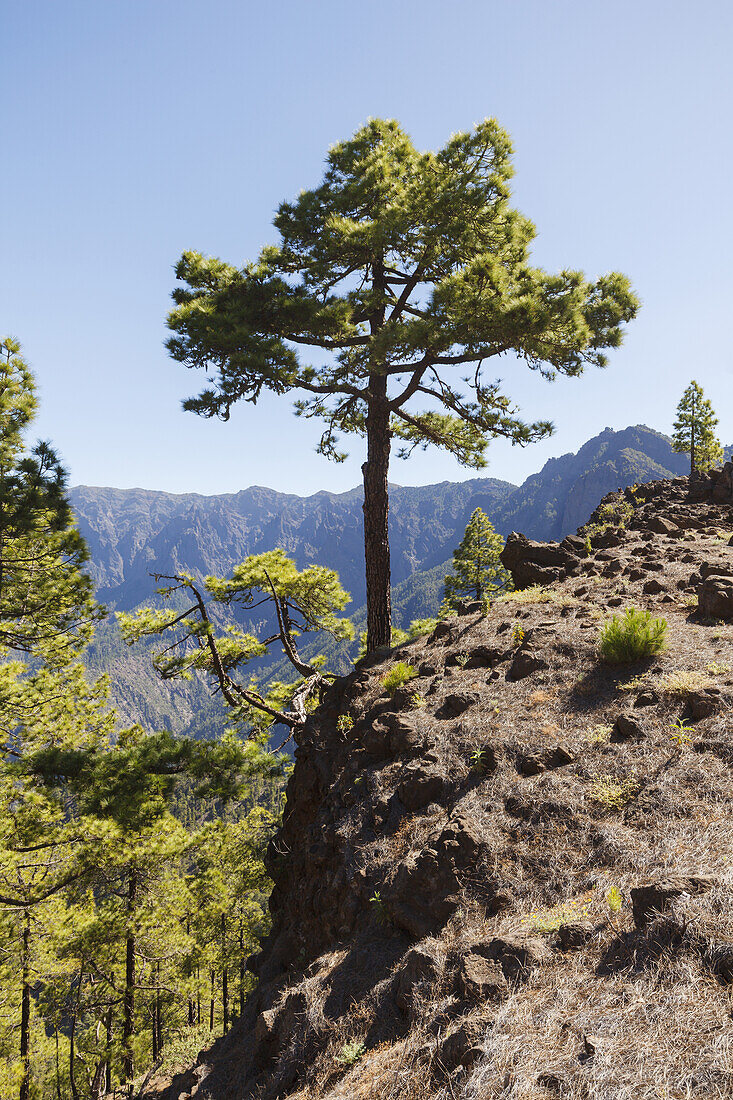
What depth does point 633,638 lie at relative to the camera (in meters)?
5.89

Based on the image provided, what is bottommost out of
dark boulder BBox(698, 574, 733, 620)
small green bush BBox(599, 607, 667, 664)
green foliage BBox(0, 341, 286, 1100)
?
green foliage BBox(0, 341, 286, 1100)

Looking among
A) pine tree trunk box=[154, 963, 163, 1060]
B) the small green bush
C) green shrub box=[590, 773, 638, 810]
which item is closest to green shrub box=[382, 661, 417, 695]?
the small green bush

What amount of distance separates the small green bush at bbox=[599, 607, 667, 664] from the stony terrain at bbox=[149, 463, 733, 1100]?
19 cm

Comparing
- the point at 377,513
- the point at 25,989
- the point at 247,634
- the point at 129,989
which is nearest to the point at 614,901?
the point at 377,513

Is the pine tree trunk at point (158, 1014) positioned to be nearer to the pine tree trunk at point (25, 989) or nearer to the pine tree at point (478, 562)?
the pine tree trunk at point (25, 989)

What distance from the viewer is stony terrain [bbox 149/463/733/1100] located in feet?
8.06

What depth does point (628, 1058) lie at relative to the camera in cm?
216

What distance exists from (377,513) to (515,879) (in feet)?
25.5

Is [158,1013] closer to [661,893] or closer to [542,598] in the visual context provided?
[542,598]

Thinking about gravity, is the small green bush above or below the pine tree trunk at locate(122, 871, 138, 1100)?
above

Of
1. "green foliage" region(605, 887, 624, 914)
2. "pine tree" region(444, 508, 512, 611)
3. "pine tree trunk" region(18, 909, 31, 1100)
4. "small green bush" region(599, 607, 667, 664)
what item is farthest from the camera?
"pine tree" region(444, 508, 512, 611)

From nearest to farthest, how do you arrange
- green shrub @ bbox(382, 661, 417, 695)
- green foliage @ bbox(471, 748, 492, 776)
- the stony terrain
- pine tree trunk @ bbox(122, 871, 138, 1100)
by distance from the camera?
1. the stony terrain
2. green foliage @ bbox(471, 748, 492, 776)
3. green shrub @ bbox(382, 661, 417, 695)
4. pine tree trunk @ bbox(122, 871, 138, 1100)

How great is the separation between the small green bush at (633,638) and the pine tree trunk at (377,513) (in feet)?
17.2

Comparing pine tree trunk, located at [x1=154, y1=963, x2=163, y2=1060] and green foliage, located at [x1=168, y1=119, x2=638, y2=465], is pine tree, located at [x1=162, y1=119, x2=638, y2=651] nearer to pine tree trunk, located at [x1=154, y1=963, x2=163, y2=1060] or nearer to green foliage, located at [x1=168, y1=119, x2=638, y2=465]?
green foliage, located at [x1=168, y1=119, x2=638, y2=465]
